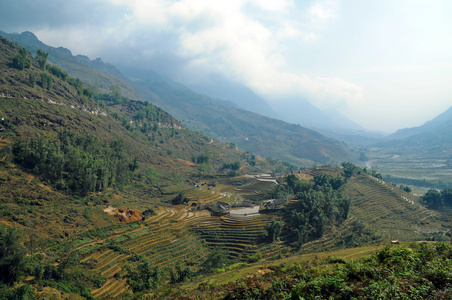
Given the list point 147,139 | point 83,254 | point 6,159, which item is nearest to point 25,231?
point 83,254

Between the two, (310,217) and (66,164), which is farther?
(66,164)

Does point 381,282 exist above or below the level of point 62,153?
below

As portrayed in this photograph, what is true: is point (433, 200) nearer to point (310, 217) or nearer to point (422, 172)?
point (310, 217)

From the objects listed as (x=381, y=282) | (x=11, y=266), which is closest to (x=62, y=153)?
Result: (x=11, y=266)

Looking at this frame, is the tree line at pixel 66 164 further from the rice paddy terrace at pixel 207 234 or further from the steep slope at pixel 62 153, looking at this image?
the rice paddy terrace at pixel 207 234

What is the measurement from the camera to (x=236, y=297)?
38.6 ft

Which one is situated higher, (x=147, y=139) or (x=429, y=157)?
(x=147, y=139)

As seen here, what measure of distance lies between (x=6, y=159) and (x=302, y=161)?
623ft

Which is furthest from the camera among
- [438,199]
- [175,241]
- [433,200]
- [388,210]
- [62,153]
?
[433,200]

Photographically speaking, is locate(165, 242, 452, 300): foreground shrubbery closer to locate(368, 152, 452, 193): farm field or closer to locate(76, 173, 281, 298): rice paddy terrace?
locate(76, 173, 281, 298): rice paddy terrace

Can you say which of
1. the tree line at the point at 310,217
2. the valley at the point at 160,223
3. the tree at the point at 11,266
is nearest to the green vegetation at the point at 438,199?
the valley at the point at 160,223

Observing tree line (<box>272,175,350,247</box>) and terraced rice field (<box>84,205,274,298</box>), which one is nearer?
terraced rice field (<box>84,205,274,298</box>)

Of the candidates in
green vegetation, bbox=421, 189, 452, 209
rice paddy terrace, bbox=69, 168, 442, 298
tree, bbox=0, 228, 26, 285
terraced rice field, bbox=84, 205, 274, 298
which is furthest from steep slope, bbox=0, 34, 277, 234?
green vegetation, bbox=421, 189, 452, 209

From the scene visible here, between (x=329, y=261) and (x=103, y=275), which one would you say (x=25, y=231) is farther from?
(x=329, y=261)
